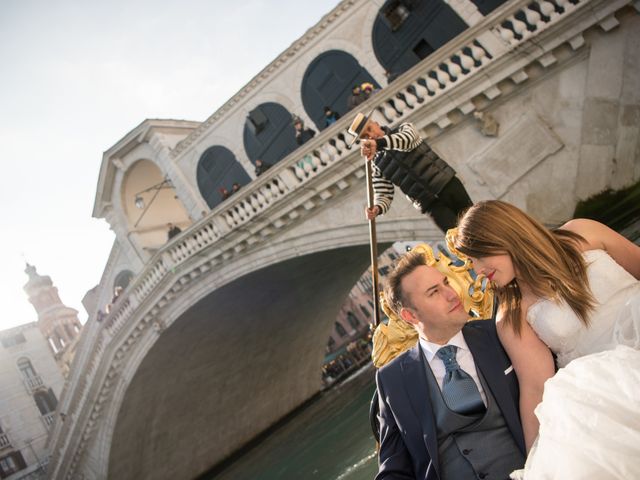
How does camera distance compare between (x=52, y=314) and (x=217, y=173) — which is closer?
(x=217, y=173)

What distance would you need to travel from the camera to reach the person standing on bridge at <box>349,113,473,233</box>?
335cm

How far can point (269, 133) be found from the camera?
33.5 ft

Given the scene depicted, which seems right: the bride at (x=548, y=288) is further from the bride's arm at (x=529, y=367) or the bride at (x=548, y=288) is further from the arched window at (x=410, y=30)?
the arched window at (x=410, y=30)

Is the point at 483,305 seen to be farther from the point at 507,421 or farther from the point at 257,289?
the point at 257,289

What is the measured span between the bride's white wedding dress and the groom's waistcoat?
0.23 meters

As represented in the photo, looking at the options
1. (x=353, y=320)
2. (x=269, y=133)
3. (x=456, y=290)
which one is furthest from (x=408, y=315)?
(x=353, y=320)

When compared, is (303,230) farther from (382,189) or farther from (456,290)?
(456,290)

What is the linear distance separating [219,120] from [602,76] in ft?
25.3

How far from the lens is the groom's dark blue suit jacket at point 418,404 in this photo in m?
1.76

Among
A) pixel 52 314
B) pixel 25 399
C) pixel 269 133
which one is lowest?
pixel 269 133

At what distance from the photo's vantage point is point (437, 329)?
6.23ft

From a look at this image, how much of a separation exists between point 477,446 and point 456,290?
0.72 meters

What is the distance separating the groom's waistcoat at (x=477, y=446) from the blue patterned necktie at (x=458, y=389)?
0.09 feet

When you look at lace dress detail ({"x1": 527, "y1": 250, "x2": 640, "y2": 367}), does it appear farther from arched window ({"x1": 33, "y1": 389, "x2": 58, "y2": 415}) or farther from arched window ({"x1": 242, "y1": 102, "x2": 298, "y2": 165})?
arched window ({"x1": 33, "y1": 389, "x2": 58, "y2": 415})
